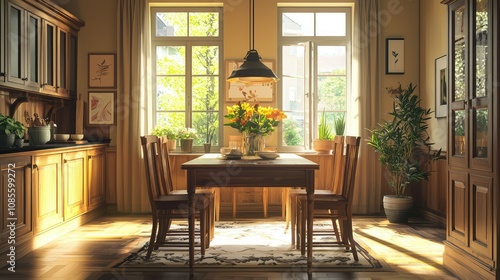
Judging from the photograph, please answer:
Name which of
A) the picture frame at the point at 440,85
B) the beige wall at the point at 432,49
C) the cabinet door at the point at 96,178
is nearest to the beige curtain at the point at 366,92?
the beige wall at the point at 432,49

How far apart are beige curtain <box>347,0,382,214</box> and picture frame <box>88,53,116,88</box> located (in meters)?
3.13

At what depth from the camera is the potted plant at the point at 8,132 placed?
4.00 meters

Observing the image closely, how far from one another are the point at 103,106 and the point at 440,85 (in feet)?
13.6

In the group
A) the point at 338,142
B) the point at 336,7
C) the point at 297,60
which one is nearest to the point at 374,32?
the point at 336,7

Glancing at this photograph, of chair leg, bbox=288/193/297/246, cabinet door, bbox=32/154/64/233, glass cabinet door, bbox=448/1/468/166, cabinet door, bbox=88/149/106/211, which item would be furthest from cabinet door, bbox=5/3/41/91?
glass cabinet door, bbox=448/1/468/166

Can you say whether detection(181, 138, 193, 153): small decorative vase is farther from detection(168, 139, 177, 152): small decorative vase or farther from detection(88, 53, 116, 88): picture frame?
detection(88, 53, 116, 88): picture frame

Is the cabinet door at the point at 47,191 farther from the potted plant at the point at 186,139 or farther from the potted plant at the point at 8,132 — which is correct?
the potted plant at the point at 186,139

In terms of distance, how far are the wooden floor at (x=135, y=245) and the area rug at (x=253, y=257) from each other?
0.13 metres

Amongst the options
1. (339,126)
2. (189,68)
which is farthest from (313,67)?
(189,68)

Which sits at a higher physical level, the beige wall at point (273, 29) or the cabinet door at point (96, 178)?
the beige wall at point (273, 29)

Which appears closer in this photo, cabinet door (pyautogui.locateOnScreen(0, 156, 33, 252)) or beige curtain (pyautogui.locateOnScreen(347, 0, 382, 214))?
cabinet door (pyautogui.locateOnScreen(0, 156, 33, 252))

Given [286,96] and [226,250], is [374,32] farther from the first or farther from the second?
[226,250]

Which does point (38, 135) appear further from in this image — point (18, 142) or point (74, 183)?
point (74, 183)

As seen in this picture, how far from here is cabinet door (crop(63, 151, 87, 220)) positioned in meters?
5.05
